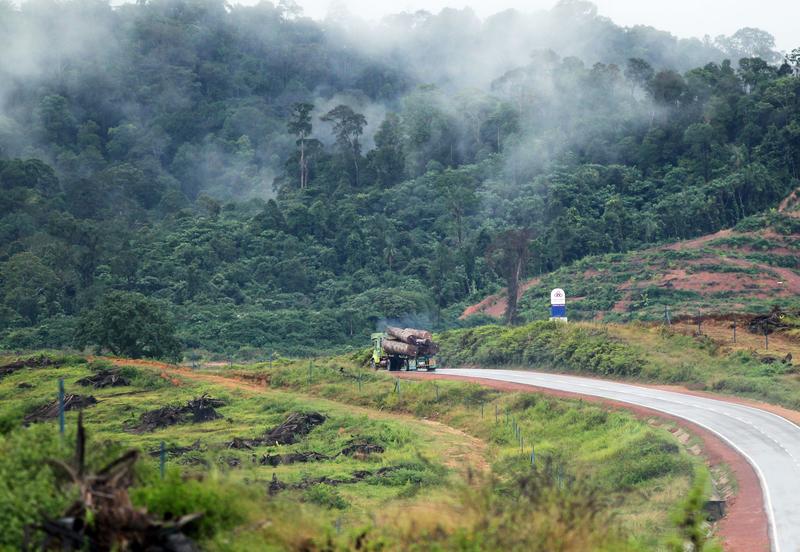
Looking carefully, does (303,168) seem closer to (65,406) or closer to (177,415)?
(65,406)

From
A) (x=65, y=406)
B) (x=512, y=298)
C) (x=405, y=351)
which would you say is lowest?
(x=65, y=406)

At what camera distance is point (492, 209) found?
10794 centimetres

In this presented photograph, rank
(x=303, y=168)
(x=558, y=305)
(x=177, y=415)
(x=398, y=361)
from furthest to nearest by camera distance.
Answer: (x=303, y=168) < (x=558, y=305) < (x=398, y=361) < (x=177, y=415)

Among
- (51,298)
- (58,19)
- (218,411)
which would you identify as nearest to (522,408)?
(218,411)

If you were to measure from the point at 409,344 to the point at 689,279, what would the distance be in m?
28.9

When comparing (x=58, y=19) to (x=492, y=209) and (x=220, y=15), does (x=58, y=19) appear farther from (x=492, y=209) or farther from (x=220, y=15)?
(x=492, y=209)

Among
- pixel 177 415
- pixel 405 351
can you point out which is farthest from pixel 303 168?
pixel 177 415

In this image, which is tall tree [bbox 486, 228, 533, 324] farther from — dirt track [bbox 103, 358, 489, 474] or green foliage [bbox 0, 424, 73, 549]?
green foliage [bbox 0, 424, 73, 549]

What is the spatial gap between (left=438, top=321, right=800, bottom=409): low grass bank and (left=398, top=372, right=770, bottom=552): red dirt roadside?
19.8ft

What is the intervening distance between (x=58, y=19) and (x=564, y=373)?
137394 millimetres

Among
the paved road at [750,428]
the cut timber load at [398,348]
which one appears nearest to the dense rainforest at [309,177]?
the cut timber load at [398,348]

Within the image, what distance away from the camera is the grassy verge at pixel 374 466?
1391cm

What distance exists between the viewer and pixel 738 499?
27.8m

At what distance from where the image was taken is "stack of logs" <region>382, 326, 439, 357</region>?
57.3 meters
